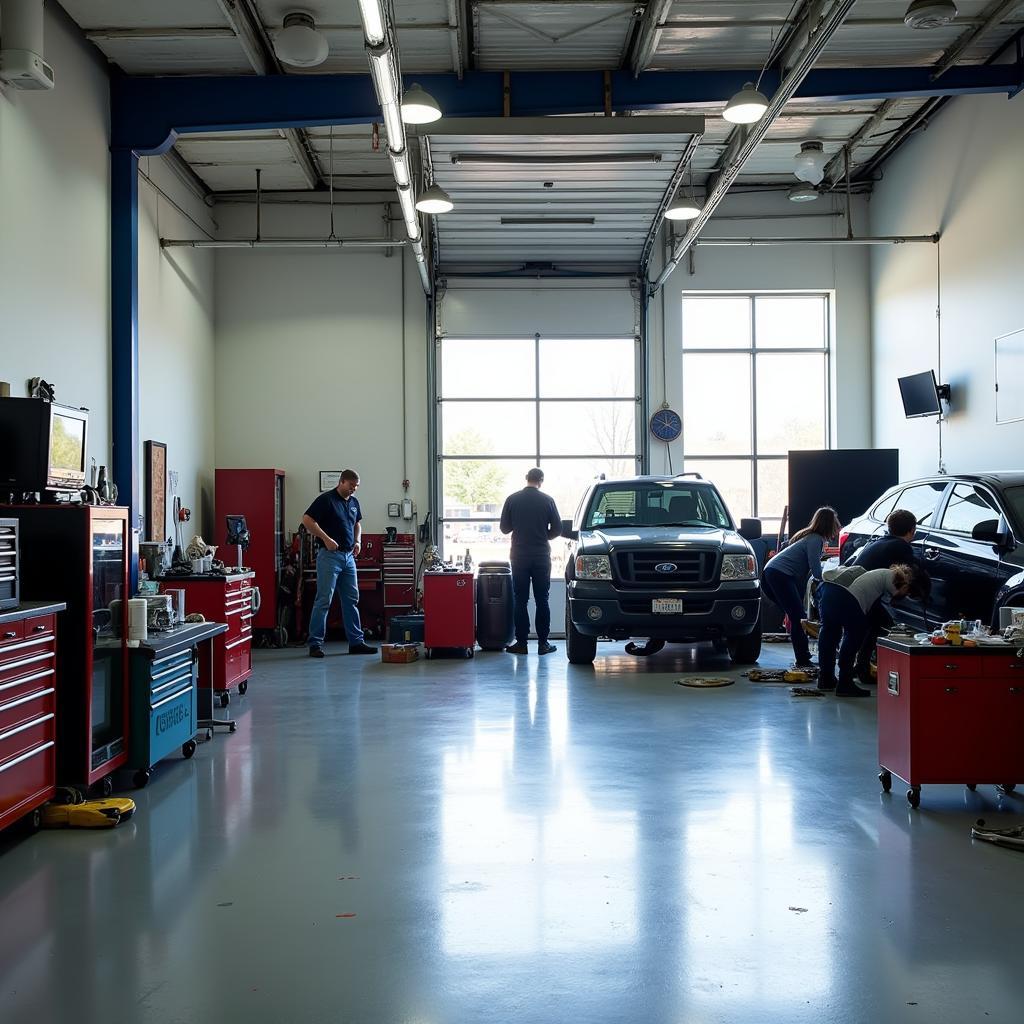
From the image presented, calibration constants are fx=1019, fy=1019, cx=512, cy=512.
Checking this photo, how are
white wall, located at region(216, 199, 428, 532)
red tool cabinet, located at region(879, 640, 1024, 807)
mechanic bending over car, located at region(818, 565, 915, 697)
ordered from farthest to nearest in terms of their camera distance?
white wall, located at region(216, 199, 428, 532) → mechanic bending over car, located at region(818, 565, 915, 697) → red tool cabinet, located at region(879, 640, 1024, 807)

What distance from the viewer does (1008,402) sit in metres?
8.62

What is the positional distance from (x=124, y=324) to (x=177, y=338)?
2495mm

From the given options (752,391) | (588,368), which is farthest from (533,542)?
Answer: (752,391)

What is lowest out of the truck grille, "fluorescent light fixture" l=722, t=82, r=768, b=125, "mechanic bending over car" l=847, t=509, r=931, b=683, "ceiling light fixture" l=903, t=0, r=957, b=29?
the truck grille

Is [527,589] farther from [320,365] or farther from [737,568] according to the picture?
[320,365]

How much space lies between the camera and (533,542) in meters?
9.72

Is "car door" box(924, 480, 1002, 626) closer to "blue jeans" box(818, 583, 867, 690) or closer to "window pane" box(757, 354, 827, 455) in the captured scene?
"blue jeans" box(818, 583, 867, 690)

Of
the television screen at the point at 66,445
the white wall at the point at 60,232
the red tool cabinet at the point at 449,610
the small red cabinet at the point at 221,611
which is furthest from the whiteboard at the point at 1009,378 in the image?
the white wall at the point at 60,232

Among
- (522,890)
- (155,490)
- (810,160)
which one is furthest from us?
(810,160)

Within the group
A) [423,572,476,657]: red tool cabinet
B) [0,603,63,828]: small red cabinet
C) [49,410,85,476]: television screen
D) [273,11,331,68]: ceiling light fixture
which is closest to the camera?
[0,603,63,828]: small red cabinet

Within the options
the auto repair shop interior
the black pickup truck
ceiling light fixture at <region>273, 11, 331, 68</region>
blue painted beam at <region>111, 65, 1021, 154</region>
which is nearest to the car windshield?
the auto repair shop interior

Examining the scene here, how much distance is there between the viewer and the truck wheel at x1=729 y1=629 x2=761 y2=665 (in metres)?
8.60

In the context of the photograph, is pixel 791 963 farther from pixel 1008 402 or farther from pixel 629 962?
pixel 1008 402

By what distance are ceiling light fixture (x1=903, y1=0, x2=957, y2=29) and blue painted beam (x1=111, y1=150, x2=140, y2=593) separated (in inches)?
233
